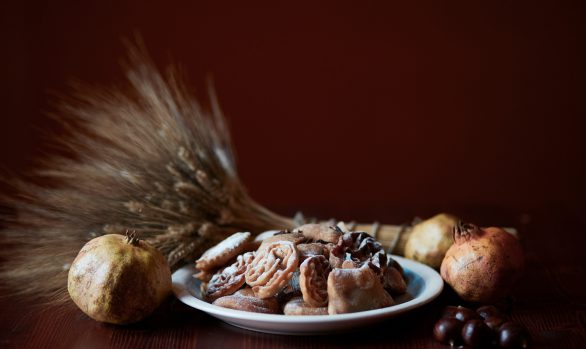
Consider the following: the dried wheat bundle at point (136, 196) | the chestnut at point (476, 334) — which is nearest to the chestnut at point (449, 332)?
the chestnut at point (476, 334)

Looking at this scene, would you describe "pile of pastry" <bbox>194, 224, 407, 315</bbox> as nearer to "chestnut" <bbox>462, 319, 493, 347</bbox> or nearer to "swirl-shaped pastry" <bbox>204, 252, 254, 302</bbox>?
"swirl-shaped pastry" <bbox>204, 252, 254, 302</bbox>

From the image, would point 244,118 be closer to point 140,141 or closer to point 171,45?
point 171,45

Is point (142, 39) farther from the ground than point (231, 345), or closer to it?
farther from the ground

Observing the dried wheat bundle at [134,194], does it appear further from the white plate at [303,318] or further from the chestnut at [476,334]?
the chestnut at [476,334]

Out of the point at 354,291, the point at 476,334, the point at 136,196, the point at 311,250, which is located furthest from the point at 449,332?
the point at 136,196

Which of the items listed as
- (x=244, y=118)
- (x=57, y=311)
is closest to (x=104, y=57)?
(x=244, y=118)
